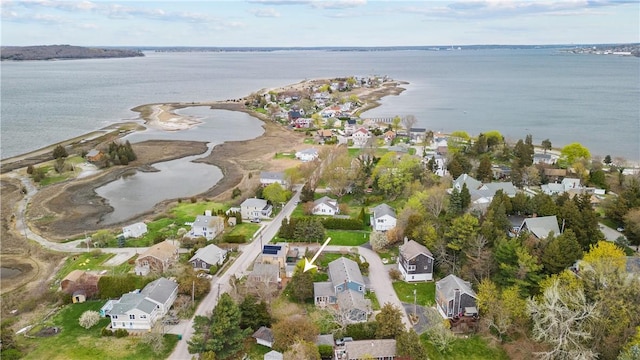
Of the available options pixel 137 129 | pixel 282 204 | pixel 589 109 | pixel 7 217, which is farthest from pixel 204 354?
pixel 589 109

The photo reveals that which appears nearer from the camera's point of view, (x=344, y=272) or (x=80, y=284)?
(x=344, y=272)

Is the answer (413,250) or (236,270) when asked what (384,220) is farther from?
(236,270)

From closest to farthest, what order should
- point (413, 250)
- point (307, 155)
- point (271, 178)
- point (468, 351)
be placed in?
point (468, 351)
point (413, 250)
point (271, 178)
point (307, 155)

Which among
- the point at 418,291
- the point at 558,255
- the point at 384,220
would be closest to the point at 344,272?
the point at 418,291

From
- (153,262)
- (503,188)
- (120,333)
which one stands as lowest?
(120,333)

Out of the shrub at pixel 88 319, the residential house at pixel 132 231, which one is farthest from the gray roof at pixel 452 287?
the residential house at pixel 132 231

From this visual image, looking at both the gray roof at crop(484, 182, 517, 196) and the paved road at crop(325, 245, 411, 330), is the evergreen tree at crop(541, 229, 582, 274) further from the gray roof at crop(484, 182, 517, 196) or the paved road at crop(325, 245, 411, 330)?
the gray roof at crop(484, 182, 517, 196)

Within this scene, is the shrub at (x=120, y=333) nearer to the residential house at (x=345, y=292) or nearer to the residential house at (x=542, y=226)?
the residential house at (x=345, y=292)
